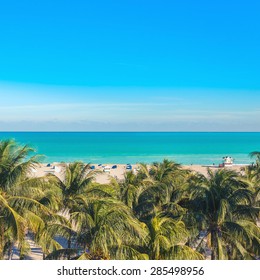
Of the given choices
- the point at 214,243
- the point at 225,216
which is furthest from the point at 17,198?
the point at 225,216

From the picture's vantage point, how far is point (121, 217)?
8.94 metres

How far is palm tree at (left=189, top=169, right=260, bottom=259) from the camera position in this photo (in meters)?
11.4

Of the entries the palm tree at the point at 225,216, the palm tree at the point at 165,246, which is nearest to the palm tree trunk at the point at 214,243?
the palm tree at the point at 225,216

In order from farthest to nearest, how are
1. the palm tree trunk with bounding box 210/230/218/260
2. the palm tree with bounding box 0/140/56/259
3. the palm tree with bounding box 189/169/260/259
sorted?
the palm tree trunk with bounding box 210/230/218/260
the palm tree with bounding box 189/169/260/259
the palm tree with bounding box 0/140/56/259

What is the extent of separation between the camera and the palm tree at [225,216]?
11.4 metres

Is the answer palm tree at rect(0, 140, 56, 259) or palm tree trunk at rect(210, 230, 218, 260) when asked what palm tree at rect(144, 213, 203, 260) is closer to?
palm tree trunk at rect(210, 230, 218, 260)

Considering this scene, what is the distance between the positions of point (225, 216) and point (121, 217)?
5.20 meters

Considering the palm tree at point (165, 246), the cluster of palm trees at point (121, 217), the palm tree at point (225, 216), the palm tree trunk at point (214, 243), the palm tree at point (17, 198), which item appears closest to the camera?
the palm tree at point (165, 246)

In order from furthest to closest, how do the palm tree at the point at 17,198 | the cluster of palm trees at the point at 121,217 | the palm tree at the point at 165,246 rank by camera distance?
1. the palm tree at the point at 17,198
2. the cluster of palm trees at the point at 121,217
3. the palm tree at the point at 165,246

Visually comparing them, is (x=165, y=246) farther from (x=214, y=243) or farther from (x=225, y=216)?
(x=225, y=216)

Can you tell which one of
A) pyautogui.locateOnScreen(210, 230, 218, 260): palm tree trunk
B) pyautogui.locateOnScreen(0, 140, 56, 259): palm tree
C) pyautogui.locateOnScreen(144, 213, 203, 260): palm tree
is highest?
pyautogui.locateOnScreen(0, 140, 56, 259): palm tree

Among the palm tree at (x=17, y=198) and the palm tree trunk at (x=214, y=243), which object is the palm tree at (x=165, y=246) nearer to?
the palm tree trunk at (x=214, y=243)

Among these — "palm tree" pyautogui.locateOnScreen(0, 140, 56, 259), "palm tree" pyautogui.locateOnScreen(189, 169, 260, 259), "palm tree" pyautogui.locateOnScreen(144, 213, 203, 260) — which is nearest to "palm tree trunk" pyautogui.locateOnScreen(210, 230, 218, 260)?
"palm tree" pyautogui.locateOnScreen(189, 169, 260, 259)
